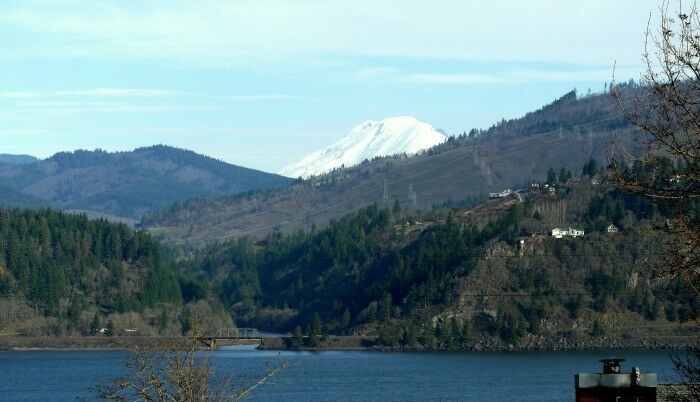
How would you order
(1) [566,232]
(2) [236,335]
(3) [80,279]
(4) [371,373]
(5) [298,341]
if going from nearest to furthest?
(4) [371,373] → (5) [298,341] → (1) [566,232] → (2) [236,335] → (3) [80,279]

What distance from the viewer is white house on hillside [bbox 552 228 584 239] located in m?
171

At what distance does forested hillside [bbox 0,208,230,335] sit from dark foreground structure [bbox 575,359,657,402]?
148219 millimetres

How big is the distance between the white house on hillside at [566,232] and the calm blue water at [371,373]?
25.7 metres

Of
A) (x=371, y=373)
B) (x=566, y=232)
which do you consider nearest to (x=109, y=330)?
(x=566, y=232)

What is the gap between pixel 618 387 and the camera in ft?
83.4

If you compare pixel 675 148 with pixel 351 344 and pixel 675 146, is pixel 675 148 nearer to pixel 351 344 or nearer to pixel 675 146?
pixel 675 146

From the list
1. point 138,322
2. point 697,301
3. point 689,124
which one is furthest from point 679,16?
point 138,322

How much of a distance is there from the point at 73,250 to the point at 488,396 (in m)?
104

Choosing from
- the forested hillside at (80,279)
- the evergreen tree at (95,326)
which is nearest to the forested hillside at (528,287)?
the forested hillside at (80,279)

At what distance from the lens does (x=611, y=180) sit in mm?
19672

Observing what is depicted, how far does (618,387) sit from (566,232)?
149 metres

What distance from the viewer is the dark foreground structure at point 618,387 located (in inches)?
993

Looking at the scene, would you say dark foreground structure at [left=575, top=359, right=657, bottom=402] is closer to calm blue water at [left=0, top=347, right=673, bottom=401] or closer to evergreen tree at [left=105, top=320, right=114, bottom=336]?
calm blue water at [left=0, top=347, right=673, bottom=401]

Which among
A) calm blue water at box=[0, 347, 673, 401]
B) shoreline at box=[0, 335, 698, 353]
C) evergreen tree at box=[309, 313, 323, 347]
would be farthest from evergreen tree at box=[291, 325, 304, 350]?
calm blue water at box=[0, 347, 673, 401]
